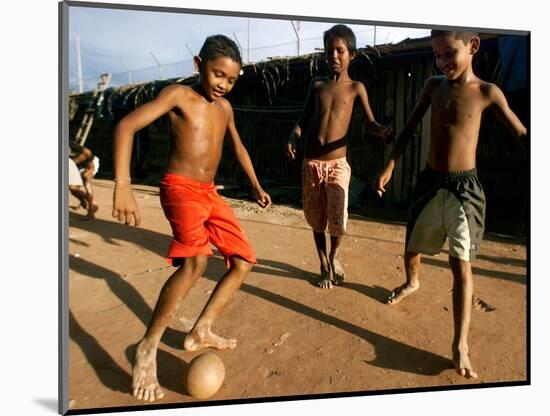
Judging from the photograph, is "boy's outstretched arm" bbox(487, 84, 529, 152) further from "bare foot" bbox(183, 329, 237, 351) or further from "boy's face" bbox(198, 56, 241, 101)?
"bare foot" bbox(183, 329, 237, 351)

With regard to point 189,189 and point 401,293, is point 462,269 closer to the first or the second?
point 401,293

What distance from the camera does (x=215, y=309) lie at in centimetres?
223

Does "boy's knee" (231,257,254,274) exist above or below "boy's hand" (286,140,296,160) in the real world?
below

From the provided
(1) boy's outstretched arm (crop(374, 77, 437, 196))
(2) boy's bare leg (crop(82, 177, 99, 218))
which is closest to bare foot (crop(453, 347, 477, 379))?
(1) boy's outstretched arm (crop(374, 77, 437, 196))

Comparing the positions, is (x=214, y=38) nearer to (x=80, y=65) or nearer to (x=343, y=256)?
(x=80, y=65)

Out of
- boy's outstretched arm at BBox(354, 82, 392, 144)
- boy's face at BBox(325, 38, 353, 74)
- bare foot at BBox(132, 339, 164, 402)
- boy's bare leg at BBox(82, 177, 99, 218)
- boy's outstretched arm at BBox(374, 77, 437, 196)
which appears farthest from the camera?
boy's bare leg at BBox(82, 177, 99, 218)

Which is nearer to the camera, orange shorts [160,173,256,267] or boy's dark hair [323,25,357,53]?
orange shorts [160,173,256,267]

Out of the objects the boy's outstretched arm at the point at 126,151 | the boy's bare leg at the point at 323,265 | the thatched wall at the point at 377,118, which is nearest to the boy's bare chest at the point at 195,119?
the boy's outstretched arm at the point at 126,151

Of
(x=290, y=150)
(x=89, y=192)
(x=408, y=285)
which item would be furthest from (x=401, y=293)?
(x=89, y=192)

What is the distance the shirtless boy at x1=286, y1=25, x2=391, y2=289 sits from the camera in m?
2.82

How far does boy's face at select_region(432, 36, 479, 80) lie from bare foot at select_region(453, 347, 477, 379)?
144 centimetres

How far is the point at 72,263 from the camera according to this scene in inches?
134

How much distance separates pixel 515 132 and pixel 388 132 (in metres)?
0.66

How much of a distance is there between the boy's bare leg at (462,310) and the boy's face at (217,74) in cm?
147
